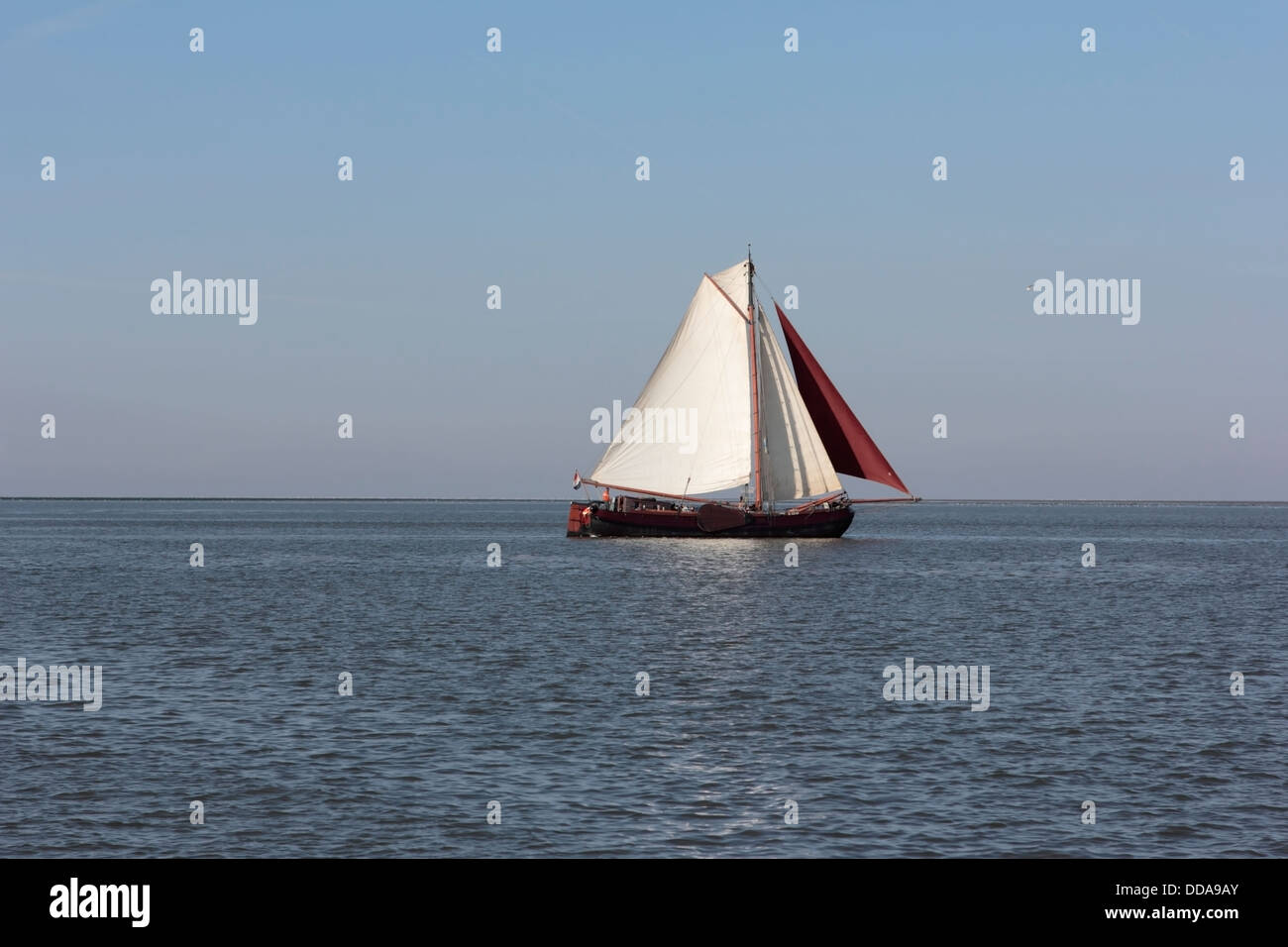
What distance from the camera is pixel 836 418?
340 feet

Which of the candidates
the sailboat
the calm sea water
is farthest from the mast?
the calm sea water

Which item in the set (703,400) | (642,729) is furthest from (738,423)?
(642,729)

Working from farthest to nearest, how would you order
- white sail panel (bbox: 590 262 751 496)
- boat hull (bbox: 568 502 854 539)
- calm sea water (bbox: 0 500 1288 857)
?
boat hull (bbox: 568 502 854 539) → white sail panel (bbox: 590 262 751 496) → calm sea water (bbox: 0 500 1288 857)

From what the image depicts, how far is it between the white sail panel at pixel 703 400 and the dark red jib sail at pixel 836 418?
419cm

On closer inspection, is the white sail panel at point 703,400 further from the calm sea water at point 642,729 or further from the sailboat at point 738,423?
the calm sea water at point 642,729

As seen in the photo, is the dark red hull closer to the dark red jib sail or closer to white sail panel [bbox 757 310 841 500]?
white sail panel [bbox 757 310 841 500]

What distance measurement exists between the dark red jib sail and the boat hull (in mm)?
6364

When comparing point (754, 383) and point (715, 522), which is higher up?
point (754, 383)

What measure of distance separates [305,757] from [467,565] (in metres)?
74.4

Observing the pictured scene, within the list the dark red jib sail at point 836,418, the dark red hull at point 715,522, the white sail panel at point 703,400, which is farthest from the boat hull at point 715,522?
the dark red jib sail at point 836,418

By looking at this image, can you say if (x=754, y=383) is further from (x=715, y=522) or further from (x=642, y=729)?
(x=642, y=729)

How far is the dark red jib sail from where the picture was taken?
338 feet
